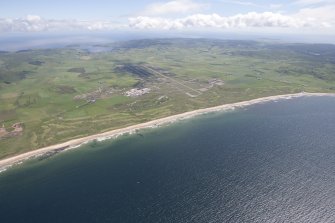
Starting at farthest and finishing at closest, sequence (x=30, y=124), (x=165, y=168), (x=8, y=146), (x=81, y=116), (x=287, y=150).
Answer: (x=81, y=116)
(x=30, y=124)
(x=8, y=146)
(x=287, y=150)
(x=165, y=168)

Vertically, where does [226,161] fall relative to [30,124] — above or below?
above

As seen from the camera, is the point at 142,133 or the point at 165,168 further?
the point at 142,133

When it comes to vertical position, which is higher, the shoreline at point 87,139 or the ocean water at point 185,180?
the ocean water at point 185,180

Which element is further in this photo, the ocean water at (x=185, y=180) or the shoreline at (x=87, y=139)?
the shoreline at (x=87, y=139)

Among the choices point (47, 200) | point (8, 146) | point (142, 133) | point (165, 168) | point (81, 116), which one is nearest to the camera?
point (47, 200)

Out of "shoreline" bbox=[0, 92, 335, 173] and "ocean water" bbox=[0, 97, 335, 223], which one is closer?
"ocean water" bbox=[0, 97, 335, 223]

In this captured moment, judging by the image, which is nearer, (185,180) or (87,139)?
(185,180)

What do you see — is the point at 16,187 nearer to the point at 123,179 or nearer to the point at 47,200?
the point at 47,200

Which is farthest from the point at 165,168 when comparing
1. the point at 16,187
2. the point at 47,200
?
the point at 16,187
